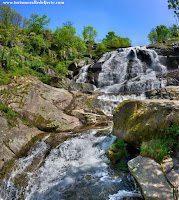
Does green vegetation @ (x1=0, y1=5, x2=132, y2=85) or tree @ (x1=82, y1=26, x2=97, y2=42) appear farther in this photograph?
tree @ (x1=82, y1=26, x2=97, y2=42)

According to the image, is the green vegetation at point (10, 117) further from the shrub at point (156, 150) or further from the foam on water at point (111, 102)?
the foam on water at point (111, 102)

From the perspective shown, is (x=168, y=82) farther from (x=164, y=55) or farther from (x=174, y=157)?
(x=174, y=157)

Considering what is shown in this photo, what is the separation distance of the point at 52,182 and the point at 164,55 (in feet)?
87.2

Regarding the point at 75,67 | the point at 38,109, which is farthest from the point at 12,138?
the point at 75,67

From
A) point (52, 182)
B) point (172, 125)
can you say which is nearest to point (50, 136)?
point (52, 182)

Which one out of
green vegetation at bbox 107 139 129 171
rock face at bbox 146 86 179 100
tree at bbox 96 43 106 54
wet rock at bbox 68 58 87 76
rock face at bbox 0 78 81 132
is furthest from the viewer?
tree at bbox 96 43 106 54

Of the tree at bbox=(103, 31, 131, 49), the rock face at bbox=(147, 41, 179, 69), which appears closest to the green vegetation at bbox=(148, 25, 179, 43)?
the tree at bbox=(103, 31, 131, 49)

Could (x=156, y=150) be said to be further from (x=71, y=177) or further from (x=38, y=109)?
(x=38, y=109)

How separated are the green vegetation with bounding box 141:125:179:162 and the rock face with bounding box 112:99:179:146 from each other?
23cm

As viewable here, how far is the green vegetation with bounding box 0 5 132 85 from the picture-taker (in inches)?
Answer: 637

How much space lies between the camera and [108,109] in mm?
12875

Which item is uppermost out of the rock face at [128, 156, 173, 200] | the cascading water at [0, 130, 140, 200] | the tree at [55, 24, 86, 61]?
the tree at [55, 24, 86, 61]

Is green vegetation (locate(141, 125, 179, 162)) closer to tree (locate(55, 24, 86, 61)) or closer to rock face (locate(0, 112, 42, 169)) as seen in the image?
rock face (locate(0, 112, 42, 169))

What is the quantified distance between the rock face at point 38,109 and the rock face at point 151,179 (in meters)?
6.00
